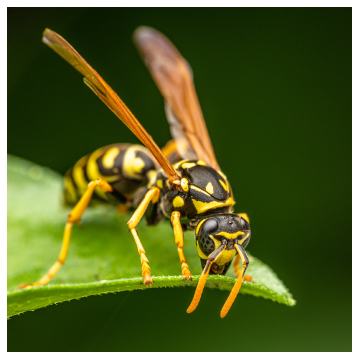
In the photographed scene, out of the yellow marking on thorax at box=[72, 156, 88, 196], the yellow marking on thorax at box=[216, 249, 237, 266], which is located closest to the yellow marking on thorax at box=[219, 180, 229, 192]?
the yellow marking on thorax at box=[216, 249, 237, 266]

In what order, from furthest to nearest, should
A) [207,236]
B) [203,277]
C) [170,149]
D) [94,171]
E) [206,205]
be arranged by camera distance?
[170,149]
[94,171]
[206,205]
[207,236]
[203,277]

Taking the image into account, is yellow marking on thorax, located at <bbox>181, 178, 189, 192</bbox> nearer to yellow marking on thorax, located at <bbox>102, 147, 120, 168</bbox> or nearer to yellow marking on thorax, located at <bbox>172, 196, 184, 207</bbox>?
yellow marking on thorax, located at <bbox>172, 196, 184, 207</bbox>

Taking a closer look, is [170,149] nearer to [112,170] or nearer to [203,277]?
[112,170]

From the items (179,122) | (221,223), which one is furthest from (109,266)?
(179,122)

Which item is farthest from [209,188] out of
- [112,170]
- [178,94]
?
[178,94]

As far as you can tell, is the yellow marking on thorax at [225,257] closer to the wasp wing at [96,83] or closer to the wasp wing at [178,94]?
the wasp wing at [96,83]

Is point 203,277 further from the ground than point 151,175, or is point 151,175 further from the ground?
point 151,175

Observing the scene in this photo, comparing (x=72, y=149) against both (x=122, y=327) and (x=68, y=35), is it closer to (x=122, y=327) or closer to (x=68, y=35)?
(x=68, y=35)

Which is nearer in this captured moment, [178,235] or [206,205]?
[178,235]
